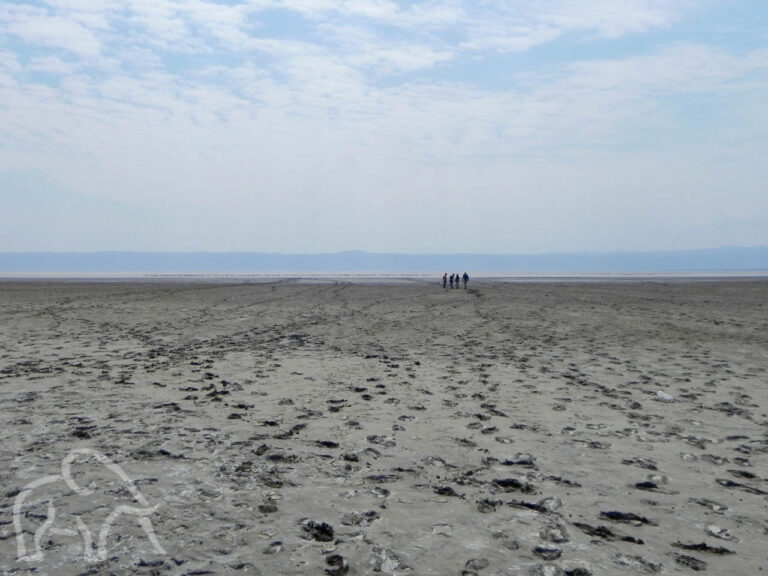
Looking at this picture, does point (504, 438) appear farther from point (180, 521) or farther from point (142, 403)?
point (142, 403)

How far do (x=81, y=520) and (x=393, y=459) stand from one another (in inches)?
124

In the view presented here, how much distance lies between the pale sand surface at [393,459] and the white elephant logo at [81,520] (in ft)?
0.14

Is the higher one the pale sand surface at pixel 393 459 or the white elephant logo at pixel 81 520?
the white elephant logo at pixel 81 520

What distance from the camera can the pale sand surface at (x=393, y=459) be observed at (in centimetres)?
453

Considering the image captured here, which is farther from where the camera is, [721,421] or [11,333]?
[11,333]

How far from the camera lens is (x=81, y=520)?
16.1ft

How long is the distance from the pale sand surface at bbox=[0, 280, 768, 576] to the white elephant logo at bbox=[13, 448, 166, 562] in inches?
1.7

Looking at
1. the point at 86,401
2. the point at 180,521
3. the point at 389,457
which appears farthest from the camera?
the point at 86,401

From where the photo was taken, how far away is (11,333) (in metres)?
18.7

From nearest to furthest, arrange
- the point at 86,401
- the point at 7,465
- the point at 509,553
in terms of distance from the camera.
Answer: the point at 509,553, the point at 7,465, the point at 86,401

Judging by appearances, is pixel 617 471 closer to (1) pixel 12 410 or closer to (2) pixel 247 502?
(2) pixel 247 502

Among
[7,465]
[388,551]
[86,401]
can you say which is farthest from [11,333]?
[388,551]

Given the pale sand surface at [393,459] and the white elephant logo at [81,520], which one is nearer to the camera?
the white elephant logo at [81,520]

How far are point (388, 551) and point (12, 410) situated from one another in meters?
6.65
